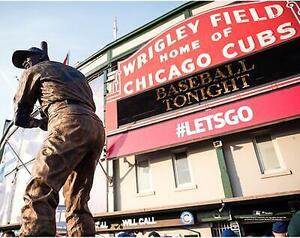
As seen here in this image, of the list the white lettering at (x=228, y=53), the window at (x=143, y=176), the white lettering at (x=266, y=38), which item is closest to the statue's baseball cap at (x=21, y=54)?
the white lettering at (x=228, y=53)

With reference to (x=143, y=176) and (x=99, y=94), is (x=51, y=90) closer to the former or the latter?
(x=143, y=176)

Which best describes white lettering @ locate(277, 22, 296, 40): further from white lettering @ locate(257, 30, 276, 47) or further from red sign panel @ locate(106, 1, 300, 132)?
white lettering @ locate(257, 30, 276, 47)

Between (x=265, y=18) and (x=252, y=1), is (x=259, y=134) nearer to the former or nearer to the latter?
(x=265, y=18)

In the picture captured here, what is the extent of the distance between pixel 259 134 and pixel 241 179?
5.73ft

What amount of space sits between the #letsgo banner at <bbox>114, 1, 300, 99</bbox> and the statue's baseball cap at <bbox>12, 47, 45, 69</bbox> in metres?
8.04

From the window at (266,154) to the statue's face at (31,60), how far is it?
8.41m

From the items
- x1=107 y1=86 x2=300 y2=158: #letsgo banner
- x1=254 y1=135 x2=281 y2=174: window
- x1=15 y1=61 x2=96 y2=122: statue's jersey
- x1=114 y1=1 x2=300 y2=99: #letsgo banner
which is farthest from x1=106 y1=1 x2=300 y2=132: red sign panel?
x1=15 y1=61 x2=96 y2=122: statue's jersey

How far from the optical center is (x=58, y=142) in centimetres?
233

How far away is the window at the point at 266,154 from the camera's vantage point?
933cm

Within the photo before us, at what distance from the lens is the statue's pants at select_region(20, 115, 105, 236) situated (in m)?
2.04

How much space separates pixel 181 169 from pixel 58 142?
29.5ft

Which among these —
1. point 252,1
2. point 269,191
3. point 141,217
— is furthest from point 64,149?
point 252,1

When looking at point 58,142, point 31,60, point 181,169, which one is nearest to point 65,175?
point 58,142

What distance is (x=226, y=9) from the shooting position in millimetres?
11445
